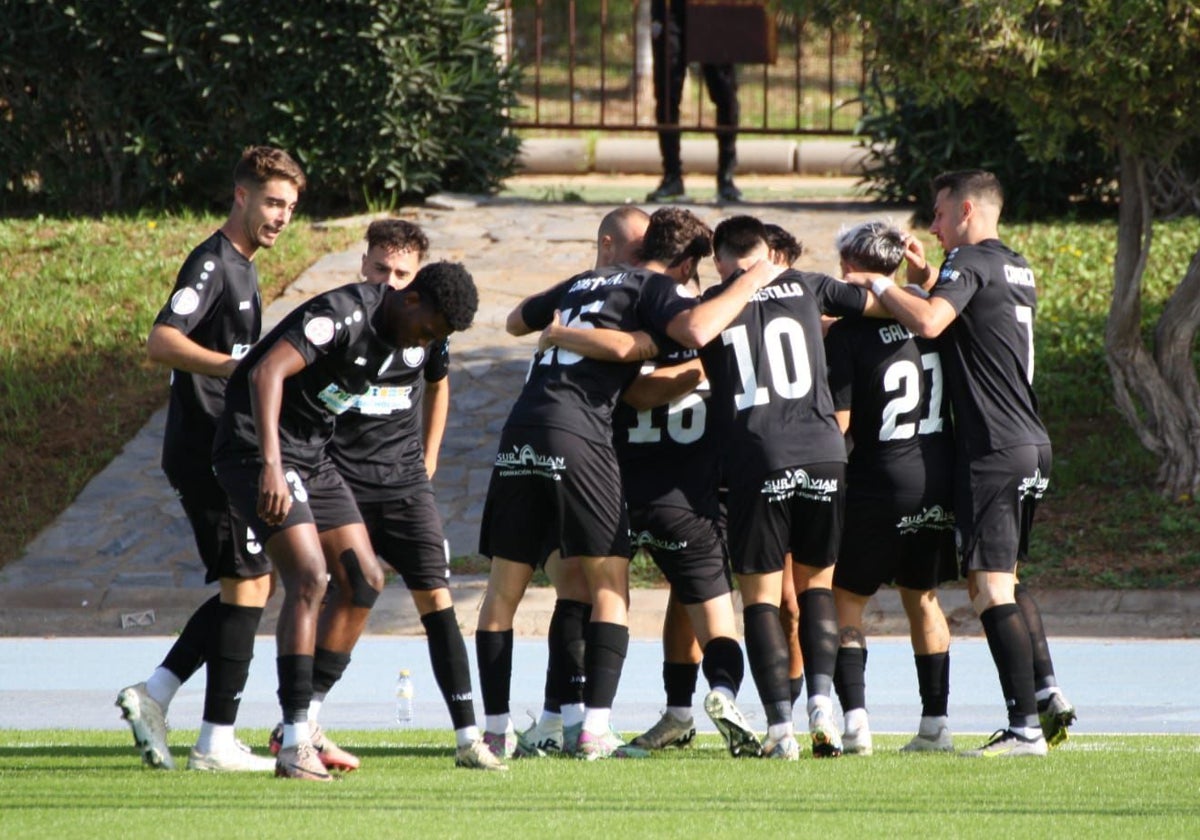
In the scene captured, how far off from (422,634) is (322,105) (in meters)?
Answer: 7.05

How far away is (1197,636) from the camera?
10430 millimetres

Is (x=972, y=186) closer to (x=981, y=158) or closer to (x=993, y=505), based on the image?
(x=993, y=505)

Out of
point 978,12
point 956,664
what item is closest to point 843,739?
point 956,664

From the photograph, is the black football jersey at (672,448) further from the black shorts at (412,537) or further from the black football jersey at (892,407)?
the black shorts at (412,537)

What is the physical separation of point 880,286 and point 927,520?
91 centimetres

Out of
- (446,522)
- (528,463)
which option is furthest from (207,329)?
(446,522)

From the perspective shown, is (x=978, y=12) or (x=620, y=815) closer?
(x=620, y=815)

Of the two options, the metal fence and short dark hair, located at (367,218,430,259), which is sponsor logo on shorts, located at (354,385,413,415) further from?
the metal fence

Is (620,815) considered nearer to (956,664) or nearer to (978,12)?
(956,664)

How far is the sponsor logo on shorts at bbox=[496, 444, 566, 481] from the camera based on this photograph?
21.7 ft

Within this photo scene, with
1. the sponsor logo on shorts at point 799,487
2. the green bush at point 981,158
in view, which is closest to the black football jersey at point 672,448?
the sponsor logo on shorts at point 799,487

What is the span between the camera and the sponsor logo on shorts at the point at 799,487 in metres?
6.71

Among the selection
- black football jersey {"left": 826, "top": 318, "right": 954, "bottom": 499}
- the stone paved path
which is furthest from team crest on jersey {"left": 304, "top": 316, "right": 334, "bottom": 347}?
the stone paved path

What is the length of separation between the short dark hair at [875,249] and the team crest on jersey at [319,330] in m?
2.12
